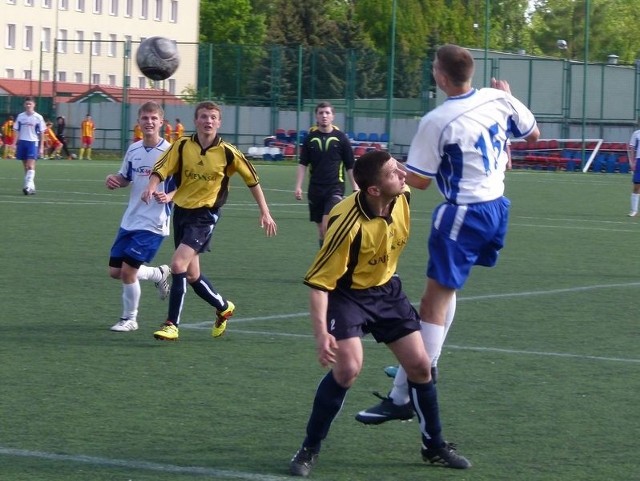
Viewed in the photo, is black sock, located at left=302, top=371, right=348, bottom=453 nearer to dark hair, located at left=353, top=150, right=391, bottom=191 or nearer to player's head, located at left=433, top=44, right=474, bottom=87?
dark hair, located at left=353, top=150, right=391, bottom=191

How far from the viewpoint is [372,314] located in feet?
19.5

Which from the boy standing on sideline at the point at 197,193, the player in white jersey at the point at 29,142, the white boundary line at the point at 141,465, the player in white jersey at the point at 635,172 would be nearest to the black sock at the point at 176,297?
the boy standing on sideline at the point at 197,193

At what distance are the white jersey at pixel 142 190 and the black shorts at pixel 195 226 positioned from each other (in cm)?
33

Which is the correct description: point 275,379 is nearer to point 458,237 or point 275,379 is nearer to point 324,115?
point 458,237

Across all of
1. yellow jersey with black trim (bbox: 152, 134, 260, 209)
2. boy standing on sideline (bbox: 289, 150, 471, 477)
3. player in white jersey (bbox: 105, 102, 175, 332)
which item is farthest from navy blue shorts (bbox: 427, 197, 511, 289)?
player in white jersey (bbox: 105, 102, 175, 332)

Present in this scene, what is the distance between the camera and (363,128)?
51469 mm

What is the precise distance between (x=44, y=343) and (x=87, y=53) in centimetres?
4546

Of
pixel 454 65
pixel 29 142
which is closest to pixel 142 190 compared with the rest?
pixel 454 65

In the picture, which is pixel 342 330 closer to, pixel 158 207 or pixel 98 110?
pixel 158 207

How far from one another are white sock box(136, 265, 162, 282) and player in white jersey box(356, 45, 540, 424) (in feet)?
12.3

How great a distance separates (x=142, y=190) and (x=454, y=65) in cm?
390

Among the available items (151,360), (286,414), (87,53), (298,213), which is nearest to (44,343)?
(151,360)

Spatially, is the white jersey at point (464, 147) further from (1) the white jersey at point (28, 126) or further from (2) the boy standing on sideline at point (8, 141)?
(2) the boy standing on sideline at point (8, 141)

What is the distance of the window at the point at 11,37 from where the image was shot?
88900 mm
